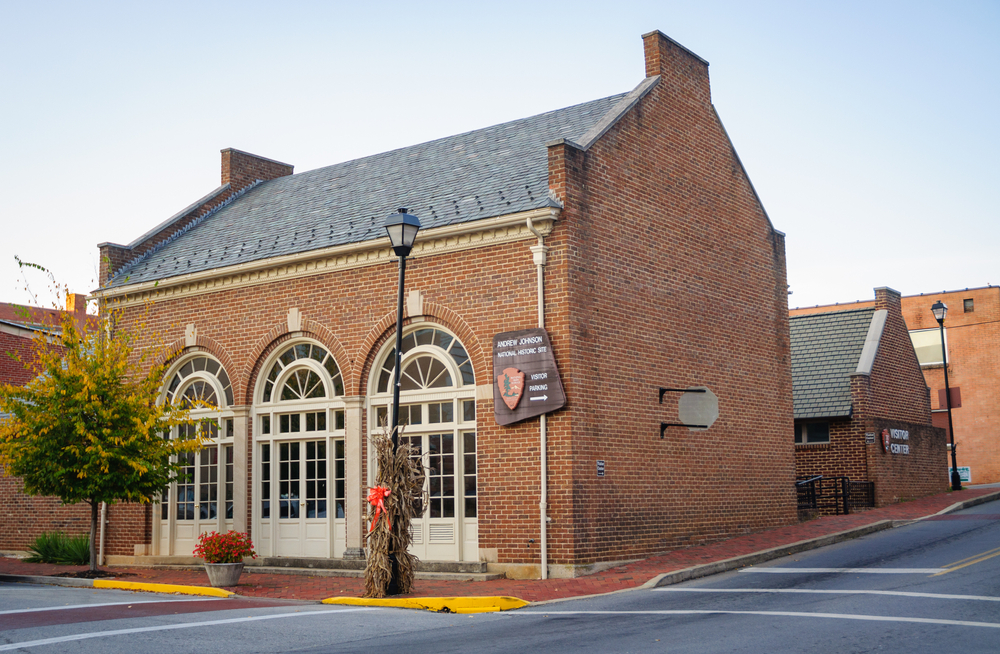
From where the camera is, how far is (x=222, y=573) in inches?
626

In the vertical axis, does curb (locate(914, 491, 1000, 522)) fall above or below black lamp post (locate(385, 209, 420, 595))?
below

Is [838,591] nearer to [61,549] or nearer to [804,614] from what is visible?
[804,614]

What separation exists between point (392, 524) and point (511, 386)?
3324 mm

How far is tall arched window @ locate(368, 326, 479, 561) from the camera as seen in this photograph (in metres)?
16.5

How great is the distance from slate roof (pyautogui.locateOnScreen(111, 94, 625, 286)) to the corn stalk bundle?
4.80m

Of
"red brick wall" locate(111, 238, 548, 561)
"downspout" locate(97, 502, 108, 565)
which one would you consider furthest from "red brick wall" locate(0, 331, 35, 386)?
"red brick wall" locate(111, 238, 548, 561)

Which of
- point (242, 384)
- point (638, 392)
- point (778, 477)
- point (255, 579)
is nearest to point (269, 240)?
point (242, 384)

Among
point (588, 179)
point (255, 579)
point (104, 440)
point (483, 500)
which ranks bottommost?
point (255, 579)

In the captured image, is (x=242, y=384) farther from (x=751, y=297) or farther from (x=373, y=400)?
(x=751, y=297)

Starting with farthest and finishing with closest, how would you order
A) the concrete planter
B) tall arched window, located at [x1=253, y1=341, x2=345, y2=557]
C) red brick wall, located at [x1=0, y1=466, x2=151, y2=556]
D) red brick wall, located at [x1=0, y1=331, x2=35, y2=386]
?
red brick wall, located at [x1=0, y1=331, x2=35, y2=386]
red brick wall, located at [x1=0, y1=466, x2=151, y2=556]
tall arched window, located at [x1=253, y1=341, x2=345, y2=557]
the concrete planter

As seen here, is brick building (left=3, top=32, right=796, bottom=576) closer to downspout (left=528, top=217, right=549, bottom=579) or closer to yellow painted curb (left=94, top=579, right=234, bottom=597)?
downspout (left=528, top=217, right=549, bottom=579)

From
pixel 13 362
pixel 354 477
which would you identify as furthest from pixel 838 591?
pixel 13 362

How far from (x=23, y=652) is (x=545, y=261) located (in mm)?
9566

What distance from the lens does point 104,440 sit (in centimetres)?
1786
